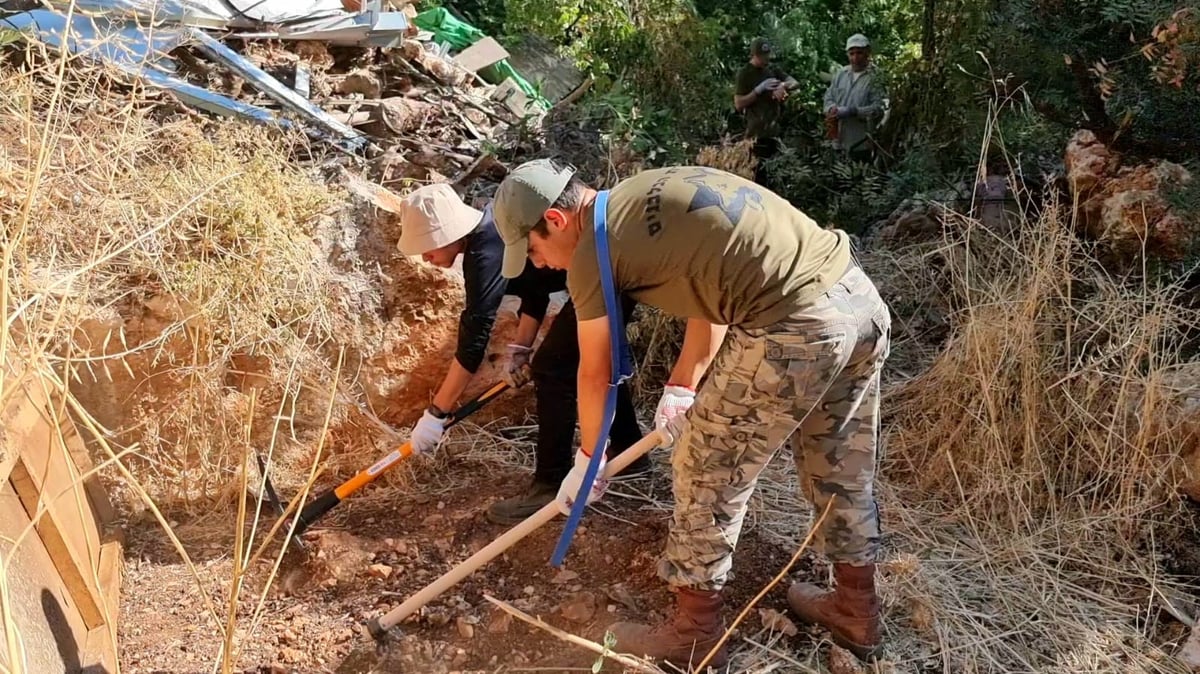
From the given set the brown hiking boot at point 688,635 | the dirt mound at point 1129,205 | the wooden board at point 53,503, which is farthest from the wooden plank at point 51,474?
the dirt mound at point 1129,205

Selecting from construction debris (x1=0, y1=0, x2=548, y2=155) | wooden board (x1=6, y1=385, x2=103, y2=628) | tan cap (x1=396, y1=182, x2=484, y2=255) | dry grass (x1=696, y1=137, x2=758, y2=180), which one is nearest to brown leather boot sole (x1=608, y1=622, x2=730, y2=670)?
tan cap (x1=396, y1=182, x2=484, y2=255)

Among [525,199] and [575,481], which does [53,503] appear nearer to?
[575,481]

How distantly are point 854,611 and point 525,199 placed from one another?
151 cm

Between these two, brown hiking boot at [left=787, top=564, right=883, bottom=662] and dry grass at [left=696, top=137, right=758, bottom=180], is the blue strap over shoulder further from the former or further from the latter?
dry grass at [left=696, top=137, right=758, bottom=180]

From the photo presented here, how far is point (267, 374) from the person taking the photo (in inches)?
142

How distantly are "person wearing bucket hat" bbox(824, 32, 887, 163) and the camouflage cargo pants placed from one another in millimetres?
3782

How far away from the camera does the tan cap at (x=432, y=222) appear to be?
9.72ft

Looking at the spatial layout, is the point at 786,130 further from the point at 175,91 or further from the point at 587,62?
the point at 175,91

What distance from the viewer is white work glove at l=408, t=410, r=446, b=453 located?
3.20 m

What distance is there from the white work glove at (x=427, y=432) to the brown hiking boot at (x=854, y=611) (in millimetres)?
1396

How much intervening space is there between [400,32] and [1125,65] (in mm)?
4529

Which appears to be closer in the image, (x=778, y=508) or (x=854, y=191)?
(x=778, y=508)

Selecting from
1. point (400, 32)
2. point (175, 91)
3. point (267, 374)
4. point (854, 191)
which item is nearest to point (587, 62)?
point (400, 32)

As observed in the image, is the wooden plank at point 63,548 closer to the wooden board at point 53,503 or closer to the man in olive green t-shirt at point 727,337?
the wooden board at point 53,503
